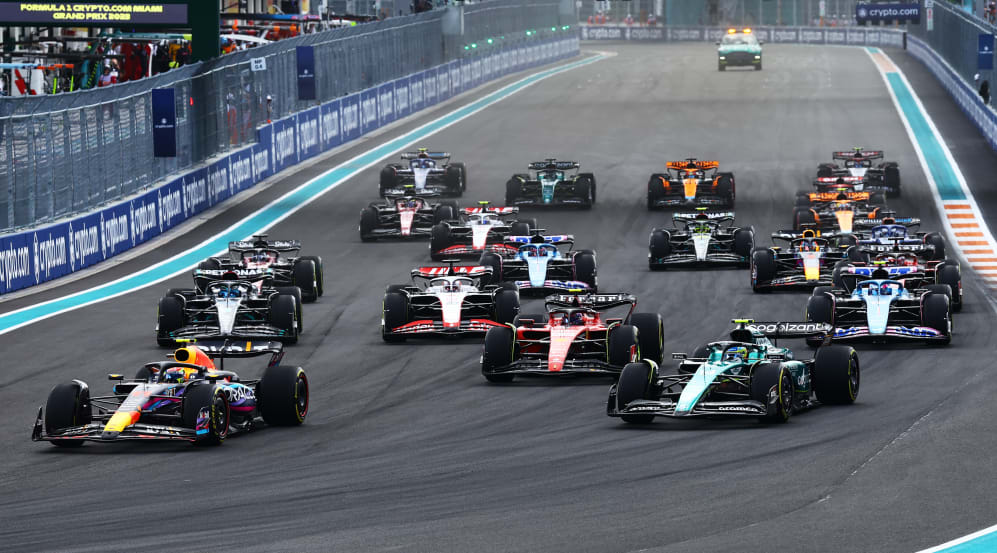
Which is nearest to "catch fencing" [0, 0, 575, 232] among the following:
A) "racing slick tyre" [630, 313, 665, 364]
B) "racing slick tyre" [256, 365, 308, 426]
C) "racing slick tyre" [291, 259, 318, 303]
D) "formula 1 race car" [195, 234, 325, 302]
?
"formula 1 race car" [195, 234, 325, 302]

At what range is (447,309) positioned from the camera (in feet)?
82.5

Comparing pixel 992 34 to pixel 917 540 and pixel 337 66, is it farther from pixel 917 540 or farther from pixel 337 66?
pixel 917 540

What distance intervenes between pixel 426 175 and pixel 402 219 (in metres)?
6.73

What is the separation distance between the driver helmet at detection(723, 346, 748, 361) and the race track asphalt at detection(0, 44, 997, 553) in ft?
2.35

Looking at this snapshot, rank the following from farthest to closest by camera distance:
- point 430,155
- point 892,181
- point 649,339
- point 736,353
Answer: point 430,155 < point 892,181 < point 649,339 < point 736,353

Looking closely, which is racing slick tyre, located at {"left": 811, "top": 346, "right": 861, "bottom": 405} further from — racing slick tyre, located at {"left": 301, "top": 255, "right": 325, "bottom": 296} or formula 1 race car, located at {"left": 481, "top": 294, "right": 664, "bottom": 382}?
racing slick tyre, located at {"left": 301, "top": 255, "right": 325, "bottom": 296}

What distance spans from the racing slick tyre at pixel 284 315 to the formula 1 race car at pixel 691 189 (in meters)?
17.5

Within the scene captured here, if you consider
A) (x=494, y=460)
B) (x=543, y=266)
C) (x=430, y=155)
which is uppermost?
(x=430, y=155)

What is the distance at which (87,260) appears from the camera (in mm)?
33781

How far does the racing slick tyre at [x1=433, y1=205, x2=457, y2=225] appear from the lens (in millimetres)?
36750

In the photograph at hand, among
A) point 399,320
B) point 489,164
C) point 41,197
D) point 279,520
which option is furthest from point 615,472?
point 489,164

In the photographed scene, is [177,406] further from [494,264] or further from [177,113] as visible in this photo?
[177,113]

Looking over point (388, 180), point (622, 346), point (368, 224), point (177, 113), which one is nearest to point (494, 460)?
point (622, 346)

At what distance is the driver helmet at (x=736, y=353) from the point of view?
19078 mm
